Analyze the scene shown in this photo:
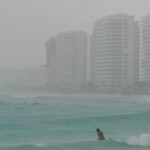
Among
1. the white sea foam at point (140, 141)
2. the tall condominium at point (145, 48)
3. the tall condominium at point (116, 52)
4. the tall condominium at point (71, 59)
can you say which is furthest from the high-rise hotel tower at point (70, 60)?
the white sea foam at point (140, 141)

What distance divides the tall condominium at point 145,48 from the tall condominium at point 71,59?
25.8 m

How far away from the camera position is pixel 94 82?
162125 mm

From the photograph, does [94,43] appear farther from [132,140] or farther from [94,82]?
[132,140]

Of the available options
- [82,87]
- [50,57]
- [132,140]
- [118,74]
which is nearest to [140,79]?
[118,74]

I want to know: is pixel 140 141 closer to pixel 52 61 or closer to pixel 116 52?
pixel 116 52

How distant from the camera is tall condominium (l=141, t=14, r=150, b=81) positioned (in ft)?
495

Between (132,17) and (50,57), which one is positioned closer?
(132,17)

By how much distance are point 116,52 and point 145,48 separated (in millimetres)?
9144

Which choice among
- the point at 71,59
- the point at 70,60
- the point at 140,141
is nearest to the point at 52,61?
the point at 71,59

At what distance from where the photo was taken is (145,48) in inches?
6112

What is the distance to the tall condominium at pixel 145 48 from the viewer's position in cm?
15075

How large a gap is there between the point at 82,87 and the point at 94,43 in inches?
673

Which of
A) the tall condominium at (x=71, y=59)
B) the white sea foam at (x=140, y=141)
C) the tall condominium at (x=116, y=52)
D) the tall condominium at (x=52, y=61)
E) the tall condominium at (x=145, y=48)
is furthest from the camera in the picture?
the tall condominium at (x=52, y=61)

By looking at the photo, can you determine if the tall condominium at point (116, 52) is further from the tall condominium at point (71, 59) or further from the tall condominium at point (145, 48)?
the tall condominium at point (71, 59)
